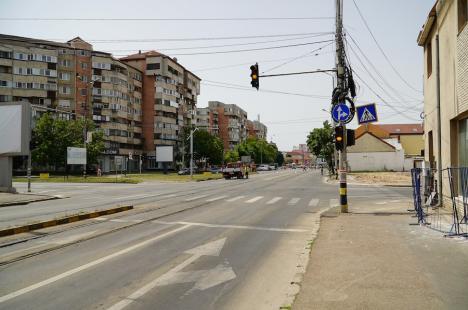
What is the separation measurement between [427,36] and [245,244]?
1324 cm

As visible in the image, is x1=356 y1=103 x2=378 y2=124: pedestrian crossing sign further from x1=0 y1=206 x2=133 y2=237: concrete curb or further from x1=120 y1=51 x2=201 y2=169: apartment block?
x1=120 y1=51 x2=201 y2=169: apartment block

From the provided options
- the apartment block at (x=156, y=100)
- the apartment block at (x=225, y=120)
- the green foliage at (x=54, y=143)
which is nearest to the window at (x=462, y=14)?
the green foliage at (x=54, y=143)

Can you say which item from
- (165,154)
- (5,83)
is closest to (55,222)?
(5,83)

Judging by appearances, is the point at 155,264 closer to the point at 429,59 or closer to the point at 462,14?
the point at 462,14

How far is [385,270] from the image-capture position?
268 inches

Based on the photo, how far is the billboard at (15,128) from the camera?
2730cm

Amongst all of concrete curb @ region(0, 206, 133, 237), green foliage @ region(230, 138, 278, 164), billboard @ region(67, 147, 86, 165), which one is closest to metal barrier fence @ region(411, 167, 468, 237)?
concrete curb @ region(0, 206, 133, 237)

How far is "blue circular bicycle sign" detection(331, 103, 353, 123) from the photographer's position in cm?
1477

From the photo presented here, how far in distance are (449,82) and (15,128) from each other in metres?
25.1

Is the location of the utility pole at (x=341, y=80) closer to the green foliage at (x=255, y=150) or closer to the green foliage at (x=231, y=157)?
the green foliage at (x=231, y=157)

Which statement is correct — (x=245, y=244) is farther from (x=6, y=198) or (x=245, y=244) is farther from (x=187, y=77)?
(x=187, y=77)

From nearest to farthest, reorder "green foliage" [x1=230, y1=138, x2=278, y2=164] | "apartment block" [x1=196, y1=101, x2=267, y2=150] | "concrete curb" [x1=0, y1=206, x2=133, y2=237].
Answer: "concrete curb" [x1=0, y1=206, x2=133, y2=237] < "green foliage" [x1=230, y1=138, x2=278, y2=164] < "apartment block" [x1=196, y1=101, x2=267, y2=150]

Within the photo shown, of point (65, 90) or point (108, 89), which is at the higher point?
point (108, 89)

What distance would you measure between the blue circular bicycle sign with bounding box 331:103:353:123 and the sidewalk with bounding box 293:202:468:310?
4675 mm
